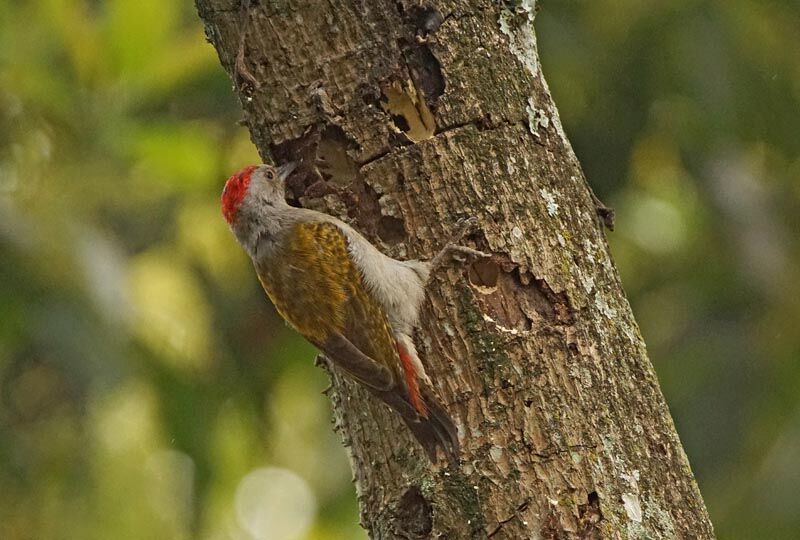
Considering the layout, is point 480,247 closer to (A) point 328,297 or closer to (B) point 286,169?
(B) point 286,169

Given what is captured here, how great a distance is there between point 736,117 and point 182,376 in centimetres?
422

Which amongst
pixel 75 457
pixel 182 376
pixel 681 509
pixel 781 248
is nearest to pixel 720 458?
pixel 781 248

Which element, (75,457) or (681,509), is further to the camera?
(75,457)

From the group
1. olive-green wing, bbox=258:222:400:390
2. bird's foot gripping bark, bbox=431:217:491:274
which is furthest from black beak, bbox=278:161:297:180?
bird's foot gripping bark, bbox=431:217:491:274

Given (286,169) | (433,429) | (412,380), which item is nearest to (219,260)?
(286,169)

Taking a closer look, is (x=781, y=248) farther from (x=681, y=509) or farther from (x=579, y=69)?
(x=681, y=509)

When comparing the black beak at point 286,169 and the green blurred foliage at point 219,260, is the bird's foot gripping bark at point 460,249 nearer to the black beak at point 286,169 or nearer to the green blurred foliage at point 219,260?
the black beak at point 286,169

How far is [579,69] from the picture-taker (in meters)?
10.1

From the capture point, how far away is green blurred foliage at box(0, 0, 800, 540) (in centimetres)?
832

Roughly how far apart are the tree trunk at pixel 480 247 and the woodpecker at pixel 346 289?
7cm

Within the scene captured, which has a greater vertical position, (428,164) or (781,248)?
(428,164)

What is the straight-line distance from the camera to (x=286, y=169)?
502 centimetres

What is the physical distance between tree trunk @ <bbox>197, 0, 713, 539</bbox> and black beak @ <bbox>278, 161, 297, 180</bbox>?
1.5 inches

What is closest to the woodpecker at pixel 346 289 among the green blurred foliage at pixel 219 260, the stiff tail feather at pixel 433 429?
the stiff tail feather at pixel 433 429
